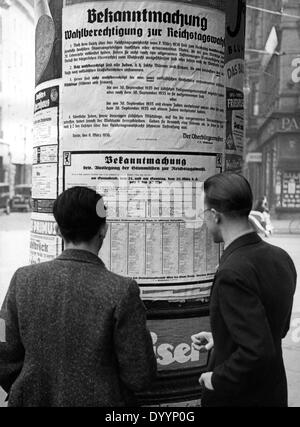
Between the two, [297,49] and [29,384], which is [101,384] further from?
[297,49]

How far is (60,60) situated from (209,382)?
65.9 inches

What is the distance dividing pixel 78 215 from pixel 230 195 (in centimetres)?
49

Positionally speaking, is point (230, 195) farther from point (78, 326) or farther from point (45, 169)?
point (45, 169)

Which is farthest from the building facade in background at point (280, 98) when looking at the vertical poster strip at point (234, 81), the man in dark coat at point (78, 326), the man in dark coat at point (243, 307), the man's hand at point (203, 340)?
the man in dark coat at point (78, 326)

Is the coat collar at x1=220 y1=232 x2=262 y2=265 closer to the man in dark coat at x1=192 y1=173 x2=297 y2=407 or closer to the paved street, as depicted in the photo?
the man in dark coat at x1=192 y1=173 x2=297 y2=407

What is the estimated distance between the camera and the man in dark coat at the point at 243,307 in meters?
1.90

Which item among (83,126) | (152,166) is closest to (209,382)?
(152,166)

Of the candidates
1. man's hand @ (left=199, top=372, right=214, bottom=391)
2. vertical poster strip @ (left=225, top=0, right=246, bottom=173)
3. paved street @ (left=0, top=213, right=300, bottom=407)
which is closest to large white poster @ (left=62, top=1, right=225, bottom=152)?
vertical poster strip @ (left=225, top=0, right=246, bottom=173)

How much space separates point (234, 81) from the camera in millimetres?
3180

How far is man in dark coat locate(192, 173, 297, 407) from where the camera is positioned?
1.90 meters

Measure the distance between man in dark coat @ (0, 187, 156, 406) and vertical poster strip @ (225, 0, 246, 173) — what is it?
53.0 inches

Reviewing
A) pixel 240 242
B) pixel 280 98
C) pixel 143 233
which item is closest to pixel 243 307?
pixel 240 242

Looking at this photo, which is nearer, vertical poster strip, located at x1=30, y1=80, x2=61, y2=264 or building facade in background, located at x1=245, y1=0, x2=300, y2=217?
vertical poster strip, located at x1=30, y1=80, x2=61, y2=264

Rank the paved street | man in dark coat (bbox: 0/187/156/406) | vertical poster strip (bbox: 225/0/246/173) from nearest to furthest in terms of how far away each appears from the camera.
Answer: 1. man in dark coat (bbox: 0/187/156/406)
2. vertical poster strip (bbox: 225/0/246/173)
3. the paved street
